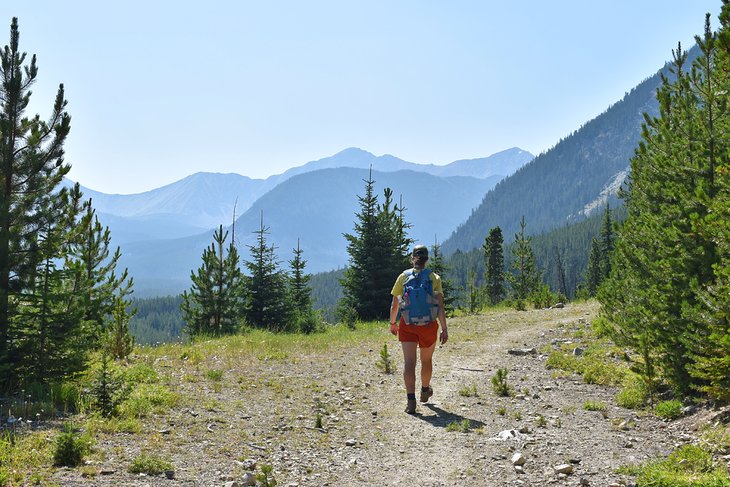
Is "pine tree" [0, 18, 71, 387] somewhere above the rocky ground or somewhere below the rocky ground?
above

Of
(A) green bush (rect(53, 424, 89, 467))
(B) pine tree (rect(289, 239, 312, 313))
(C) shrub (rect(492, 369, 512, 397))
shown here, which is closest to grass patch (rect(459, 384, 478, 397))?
(C) shrub (rect(492, 369, 512, 397))

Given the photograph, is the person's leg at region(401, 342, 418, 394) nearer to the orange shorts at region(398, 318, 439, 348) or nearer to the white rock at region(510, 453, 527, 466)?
the orange shorts at region(398, 318, 439, 348)

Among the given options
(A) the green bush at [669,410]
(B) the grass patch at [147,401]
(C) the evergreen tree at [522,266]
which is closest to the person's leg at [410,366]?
(A) the green bush at [669,410]

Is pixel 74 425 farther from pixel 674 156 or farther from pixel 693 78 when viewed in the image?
pixel 693 78

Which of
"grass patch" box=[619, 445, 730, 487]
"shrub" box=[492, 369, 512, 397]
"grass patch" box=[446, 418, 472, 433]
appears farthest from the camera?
"shrub" box=[492, 369, 512, 397]

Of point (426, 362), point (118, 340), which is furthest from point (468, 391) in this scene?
point (118, 340)

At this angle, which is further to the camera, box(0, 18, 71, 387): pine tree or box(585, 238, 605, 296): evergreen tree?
box(585, 238, 605, 296): evergreen tree

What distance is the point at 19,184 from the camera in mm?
9656

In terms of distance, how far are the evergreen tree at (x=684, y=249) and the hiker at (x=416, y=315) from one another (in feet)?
12.1

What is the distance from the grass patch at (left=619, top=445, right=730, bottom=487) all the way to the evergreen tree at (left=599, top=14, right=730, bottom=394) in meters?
1.33

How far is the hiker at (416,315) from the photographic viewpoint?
8.63m

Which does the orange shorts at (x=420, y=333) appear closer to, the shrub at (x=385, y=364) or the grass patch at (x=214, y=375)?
the shrub at (x=385, y=364)

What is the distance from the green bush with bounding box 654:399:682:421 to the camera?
25.2ft

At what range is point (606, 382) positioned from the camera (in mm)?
10539
